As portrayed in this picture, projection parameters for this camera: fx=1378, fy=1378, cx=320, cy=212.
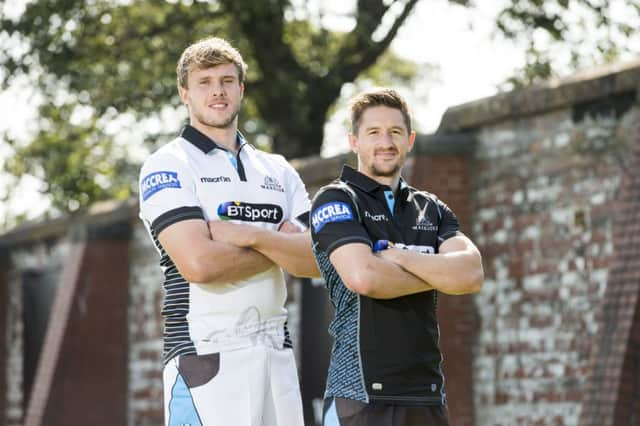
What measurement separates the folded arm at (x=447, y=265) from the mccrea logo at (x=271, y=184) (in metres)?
0.72

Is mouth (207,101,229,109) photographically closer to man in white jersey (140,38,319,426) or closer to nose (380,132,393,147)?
man in white jersey (140,38,319,426)

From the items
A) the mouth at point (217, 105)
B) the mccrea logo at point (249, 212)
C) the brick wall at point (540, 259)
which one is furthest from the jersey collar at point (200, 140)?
the brick wall at point (540, 259)

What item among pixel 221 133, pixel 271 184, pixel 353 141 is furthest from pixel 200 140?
pixel 353 141

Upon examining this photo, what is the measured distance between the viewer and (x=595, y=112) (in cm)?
963

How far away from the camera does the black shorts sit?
4.81 m

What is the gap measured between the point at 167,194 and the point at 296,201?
623mm

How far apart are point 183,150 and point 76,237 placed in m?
11.4

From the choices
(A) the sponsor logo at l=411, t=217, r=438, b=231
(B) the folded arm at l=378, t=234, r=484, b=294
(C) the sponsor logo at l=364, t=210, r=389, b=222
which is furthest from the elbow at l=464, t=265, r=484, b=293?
(C) the sponsor logo at l=364, t=210, r=389, b=222

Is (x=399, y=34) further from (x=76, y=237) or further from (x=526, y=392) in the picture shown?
(x=526, y=392)

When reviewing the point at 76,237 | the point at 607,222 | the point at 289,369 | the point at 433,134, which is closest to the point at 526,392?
the point at 607,222

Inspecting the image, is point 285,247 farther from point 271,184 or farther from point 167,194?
point 167,194

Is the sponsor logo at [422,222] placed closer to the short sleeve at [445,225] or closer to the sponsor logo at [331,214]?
the short sleeve at [445,225]

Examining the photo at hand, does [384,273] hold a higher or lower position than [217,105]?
lower

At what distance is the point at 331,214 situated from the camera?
5012 millimetres
